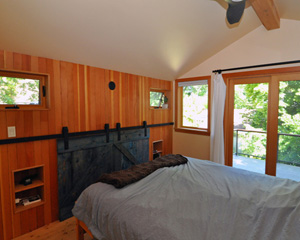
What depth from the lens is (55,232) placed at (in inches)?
83.0

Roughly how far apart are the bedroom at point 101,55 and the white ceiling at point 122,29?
0.03 ft

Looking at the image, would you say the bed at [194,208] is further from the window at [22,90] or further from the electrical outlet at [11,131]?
the window at [22,90]

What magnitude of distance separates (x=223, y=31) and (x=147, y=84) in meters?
1.53

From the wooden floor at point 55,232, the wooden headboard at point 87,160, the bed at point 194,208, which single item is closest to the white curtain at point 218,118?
the bed at point 194,208

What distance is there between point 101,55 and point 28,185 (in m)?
1.85

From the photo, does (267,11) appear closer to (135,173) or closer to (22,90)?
(135,173)

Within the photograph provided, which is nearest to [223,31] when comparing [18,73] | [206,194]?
[206,194]

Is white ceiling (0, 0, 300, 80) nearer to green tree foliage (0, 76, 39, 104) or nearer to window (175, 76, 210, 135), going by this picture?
green tree foliage (0, 76, 39, 104)

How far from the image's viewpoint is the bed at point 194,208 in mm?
1133

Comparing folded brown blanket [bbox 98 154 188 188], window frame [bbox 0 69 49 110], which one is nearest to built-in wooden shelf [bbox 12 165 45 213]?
window frame [bbox 0 69 49 110]

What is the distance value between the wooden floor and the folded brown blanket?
81 centimetres

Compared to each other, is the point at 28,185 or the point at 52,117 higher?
the point at 52,117

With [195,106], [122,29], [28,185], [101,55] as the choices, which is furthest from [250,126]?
[28,185]

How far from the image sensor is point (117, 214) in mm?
1339
